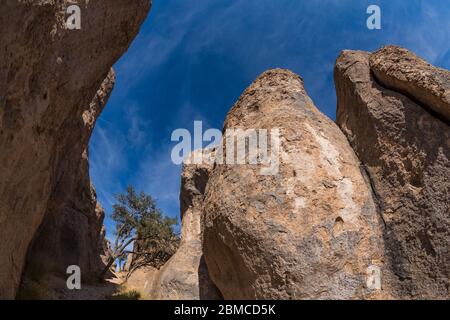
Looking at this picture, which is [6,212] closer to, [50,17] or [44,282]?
[50,17]

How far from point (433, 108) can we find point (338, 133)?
187 centimetres

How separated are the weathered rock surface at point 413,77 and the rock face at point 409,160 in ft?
0.04

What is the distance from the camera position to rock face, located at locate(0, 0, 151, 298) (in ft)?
17.2

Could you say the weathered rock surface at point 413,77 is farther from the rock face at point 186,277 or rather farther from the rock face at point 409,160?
the rock face at point 186,277

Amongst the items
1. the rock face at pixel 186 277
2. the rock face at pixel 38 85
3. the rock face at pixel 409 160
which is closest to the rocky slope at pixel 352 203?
the rock face at pixel 409 160

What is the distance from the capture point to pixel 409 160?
237 inches

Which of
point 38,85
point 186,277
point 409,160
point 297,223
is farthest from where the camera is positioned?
point 186,277

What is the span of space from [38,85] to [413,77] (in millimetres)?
6138

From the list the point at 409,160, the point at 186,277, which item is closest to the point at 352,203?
the point at 409,160

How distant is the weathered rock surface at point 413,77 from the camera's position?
226 inches
